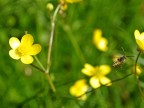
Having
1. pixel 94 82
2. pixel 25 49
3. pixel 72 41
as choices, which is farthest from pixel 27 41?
pixel 72 41

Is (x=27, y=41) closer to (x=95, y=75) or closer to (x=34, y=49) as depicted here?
(x=34, y=49)

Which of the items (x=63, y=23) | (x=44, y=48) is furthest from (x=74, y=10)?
(x=44, y=48)

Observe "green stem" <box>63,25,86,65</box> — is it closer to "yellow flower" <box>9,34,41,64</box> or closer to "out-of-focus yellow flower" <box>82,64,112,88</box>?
"out-of-focus yellow flower" <box>82,64,112,88</box>

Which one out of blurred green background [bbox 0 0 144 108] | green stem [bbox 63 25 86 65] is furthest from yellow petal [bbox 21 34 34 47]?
green stem [bbox 63 25 86 65]

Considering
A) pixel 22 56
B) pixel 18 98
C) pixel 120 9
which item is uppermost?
pixel 22 56

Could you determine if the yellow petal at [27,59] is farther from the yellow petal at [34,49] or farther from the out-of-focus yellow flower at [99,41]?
the out-of-focus yellow flower at [99,41]

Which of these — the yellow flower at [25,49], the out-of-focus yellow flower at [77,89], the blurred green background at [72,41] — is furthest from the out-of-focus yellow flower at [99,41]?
the yellow flower at [25,49]

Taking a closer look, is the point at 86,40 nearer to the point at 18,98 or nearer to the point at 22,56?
the point at 18,98
